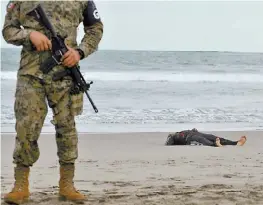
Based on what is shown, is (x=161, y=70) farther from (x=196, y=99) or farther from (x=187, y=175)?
(x=187, y=175)

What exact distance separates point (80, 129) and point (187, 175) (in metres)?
5.19

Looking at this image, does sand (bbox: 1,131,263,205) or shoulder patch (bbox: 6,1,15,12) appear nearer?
shoulder patch (bbox: 6,1,15,12)

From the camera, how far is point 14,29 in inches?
164

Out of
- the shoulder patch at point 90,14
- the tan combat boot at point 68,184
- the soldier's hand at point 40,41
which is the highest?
the shoulder patch at point 90,14

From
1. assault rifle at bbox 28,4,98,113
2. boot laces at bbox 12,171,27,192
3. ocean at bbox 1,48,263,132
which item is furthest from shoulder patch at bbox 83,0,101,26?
ocean at bbox 1,48,263,132

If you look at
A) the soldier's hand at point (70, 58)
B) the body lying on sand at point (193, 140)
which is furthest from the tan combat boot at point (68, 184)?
the body lying on sand at point (193, 140)

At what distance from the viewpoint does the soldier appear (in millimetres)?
4105

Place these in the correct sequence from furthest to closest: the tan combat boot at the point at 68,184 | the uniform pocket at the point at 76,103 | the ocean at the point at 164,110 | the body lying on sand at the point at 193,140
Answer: the ocean at the point at 164,110
the body lying on sand at the point at 193,140
the tan combat boot at the point at 68,184
the uniform pocket at the point at 76,103

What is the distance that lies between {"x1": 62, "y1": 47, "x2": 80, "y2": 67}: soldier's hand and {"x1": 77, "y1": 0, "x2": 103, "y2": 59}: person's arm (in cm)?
11

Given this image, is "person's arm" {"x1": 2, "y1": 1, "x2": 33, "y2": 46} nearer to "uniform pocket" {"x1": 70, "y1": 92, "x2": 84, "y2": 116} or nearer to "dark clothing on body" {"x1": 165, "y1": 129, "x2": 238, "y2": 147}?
"uniform pocket" {"x1": 70, "y1": 92, "x2": 84, "y2": 116}

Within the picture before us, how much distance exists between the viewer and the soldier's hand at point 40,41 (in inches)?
159

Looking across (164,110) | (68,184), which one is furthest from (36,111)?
(164,110)

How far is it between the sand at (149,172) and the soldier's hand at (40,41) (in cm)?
117

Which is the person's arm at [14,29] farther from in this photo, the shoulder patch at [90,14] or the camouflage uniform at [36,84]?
the shoulder patch at [90,14]
